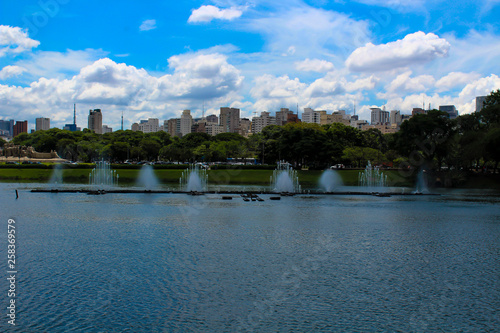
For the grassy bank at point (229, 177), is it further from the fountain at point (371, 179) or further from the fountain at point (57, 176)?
the fountain at point (371, 179)

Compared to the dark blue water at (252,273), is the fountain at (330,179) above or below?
above

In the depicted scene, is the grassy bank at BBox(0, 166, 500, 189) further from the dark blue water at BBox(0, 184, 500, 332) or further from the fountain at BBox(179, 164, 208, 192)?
the dark blue water at BBox(0, 184, 500, 332)

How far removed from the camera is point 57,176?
252 ft

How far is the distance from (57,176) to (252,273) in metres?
67.1

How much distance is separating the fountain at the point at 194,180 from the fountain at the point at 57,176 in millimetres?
19192

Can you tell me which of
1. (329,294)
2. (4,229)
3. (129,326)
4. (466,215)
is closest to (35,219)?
(4,229)

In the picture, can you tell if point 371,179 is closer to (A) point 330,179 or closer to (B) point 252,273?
(A) point 330,179

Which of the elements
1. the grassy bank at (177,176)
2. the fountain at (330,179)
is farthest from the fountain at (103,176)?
the fountain at (330,179)

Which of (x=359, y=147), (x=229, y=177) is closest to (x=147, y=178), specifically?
(x=229, y=177)

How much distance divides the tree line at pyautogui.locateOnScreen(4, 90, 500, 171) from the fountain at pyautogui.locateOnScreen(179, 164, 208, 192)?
76.1 ft

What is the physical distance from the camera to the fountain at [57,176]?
72.5 metres

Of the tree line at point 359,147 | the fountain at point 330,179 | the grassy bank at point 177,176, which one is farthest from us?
the tree line at point 359,147

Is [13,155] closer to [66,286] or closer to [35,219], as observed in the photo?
[35,219]

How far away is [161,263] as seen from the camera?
771 inches
